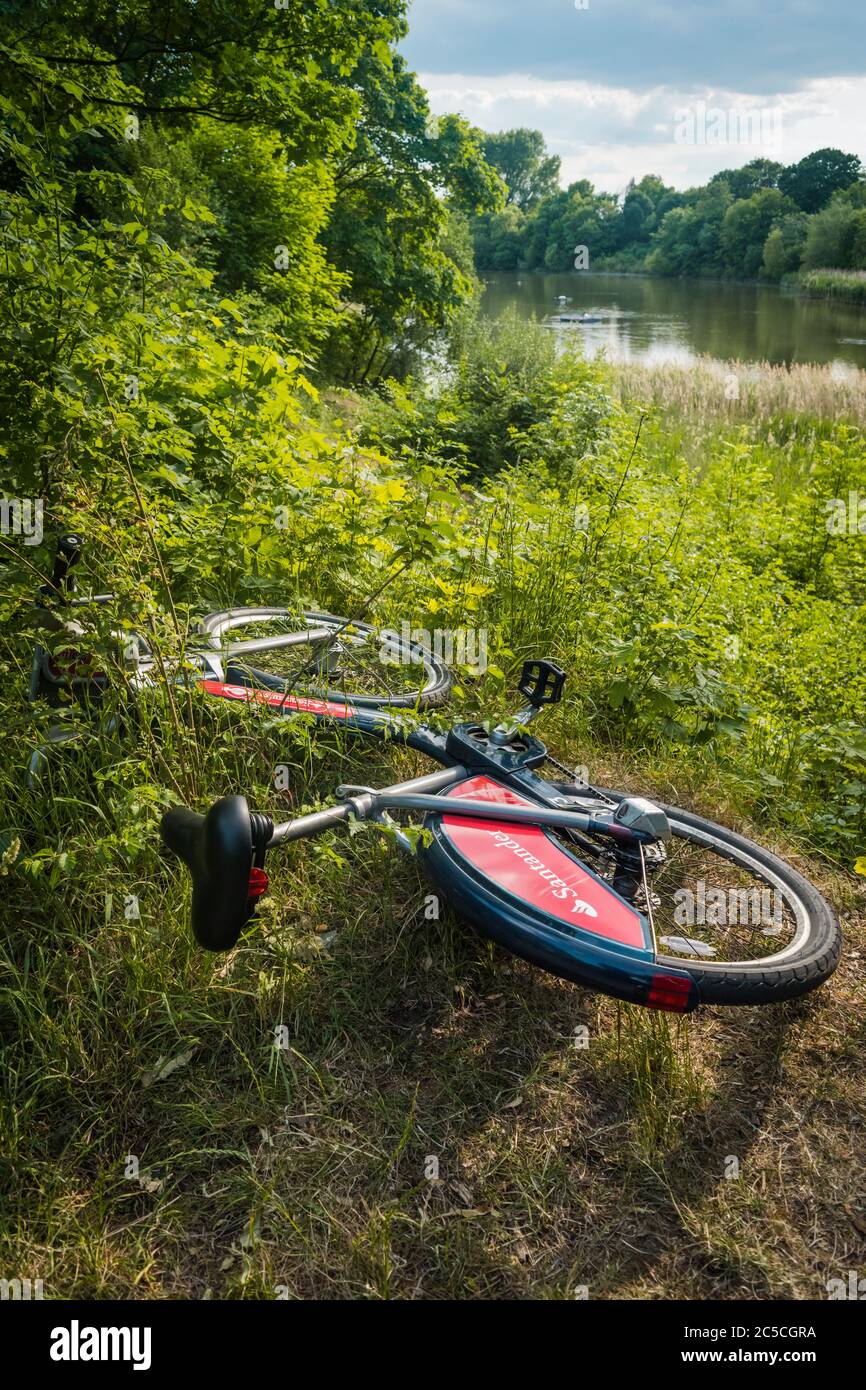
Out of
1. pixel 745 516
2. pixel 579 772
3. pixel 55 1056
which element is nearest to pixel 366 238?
pixel 745 516

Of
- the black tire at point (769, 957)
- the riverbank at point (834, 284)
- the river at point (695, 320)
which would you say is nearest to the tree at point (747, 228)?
the river at point (695, 320)

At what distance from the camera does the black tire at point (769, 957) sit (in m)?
2.15

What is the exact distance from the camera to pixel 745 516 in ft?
21.2

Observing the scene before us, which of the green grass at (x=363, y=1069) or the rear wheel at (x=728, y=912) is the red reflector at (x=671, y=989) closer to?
the rear wheel at (x=728, y=912)

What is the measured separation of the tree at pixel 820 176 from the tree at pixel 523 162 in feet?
110

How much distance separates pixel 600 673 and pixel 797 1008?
192 centimetres

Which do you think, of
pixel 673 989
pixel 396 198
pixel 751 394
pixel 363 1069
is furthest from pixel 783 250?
pixel 363 1069

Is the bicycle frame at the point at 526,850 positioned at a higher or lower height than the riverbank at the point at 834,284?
lower

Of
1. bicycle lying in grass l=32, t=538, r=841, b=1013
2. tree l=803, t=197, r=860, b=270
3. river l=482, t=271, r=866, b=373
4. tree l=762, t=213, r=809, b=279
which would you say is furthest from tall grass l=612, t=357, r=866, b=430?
tree l=762, t=213, r=809, b=279

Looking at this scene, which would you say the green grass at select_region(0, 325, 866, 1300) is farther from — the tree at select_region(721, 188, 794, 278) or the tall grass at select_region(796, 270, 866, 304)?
the tree at select_region(721, 188, 794, 278)

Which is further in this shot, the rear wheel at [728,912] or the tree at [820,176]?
the tree at [820,176]

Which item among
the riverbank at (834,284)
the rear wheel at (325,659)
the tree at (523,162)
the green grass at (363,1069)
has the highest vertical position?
the tree at (523,162)

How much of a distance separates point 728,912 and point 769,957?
35 centimetres

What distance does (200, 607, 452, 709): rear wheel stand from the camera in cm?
323
